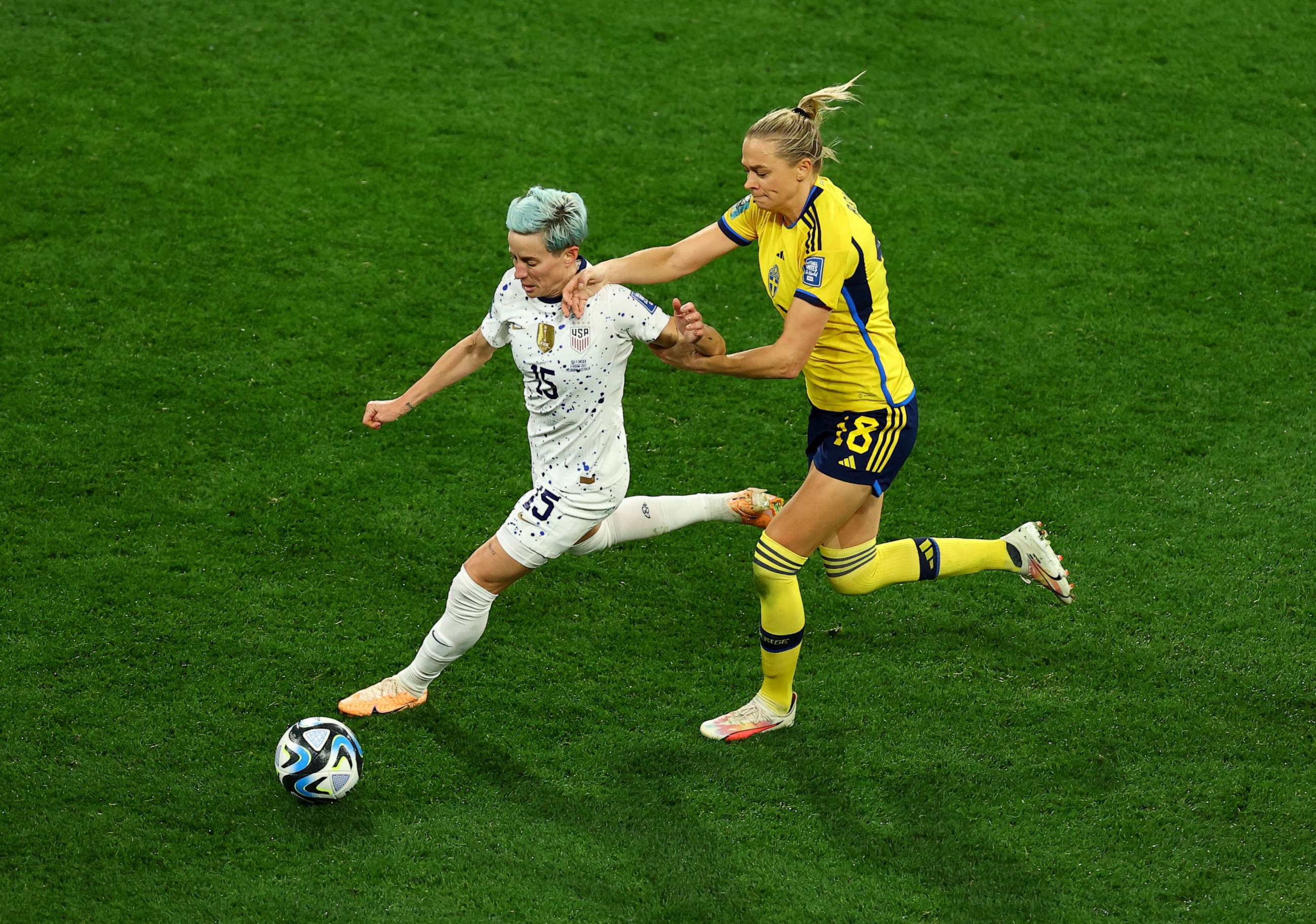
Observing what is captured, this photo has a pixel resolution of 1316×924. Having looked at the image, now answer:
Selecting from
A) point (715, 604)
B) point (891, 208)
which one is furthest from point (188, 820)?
point (891, 208)

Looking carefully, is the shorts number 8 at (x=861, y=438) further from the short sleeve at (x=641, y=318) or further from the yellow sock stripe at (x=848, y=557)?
the short sleeve at (x=641, y=318)

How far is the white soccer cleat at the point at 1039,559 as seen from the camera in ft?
19.7

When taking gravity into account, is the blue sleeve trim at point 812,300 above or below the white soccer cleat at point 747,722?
above

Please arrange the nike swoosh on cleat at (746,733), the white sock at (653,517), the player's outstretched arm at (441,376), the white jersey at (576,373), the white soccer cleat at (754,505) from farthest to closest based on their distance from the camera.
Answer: the white soccer cleat at (754,505) < the white sock at (653,517) < the nike swoosh on cleat at (746,733) < the player's outstretched arm at (441,376) < the white jersey at (576,373)

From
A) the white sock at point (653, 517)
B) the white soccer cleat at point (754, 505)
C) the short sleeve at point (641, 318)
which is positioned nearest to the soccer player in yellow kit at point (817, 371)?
the short sleeve at point (641, 318)

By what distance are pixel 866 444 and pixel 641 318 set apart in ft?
3.59

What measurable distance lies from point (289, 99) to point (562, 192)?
19.4 ft

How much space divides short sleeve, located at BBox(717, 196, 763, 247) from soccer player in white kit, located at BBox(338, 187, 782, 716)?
0.43 m

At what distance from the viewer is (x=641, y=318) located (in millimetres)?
5043

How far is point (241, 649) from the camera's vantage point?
236 inches

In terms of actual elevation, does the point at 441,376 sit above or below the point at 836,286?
below

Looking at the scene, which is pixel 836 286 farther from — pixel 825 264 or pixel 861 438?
pixel 861 438

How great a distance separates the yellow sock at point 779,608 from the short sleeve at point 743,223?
127 cm

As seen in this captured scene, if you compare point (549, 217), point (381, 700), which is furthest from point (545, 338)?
point (381, 700)
